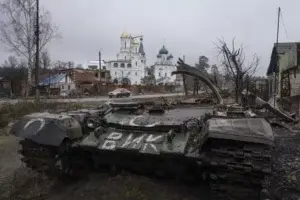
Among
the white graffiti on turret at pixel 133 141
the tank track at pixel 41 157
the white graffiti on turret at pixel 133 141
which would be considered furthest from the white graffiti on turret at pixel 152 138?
the tank track at pixel 41 157

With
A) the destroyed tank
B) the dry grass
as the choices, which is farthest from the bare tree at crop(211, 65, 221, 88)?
the dry grass

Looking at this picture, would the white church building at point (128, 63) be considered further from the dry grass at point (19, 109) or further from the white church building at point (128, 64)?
the dry grass at point (19, 109)

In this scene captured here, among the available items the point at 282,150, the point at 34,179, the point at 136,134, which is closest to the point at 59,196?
the point at 34,179

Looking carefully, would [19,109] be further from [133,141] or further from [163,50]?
[163,50]

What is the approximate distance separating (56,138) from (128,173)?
1310 millimetres

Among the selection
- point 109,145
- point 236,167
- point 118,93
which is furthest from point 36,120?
point 118,93

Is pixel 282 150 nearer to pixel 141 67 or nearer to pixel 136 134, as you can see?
pixel 136 134

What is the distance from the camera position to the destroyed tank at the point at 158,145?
4062mm

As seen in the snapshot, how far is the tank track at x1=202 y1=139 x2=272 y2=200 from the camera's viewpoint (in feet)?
13.0

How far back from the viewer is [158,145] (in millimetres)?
4820

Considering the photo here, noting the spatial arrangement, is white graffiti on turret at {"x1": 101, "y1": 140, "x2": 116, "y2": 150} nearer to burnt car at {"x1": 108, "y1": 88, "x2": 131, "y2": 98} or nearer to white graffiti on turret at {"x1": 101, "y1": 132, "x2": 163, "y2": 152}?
white graffiti on turret at {"x1": 101, "y1": 132, "x2": 163, "y2": 152}

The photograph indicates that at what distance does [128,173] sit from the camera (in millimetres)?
5465

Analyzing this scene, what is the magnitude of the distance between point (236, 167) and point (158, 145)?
123 centimetres

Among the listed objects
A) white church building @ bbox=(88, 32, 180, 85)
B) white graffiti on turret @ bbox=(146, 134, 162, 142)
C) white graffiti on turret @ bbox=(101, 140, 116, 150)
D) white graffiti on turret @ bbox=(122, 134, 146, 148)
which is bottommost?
white graffiti on turret @ bbox=(101, 140, 116, 150)
